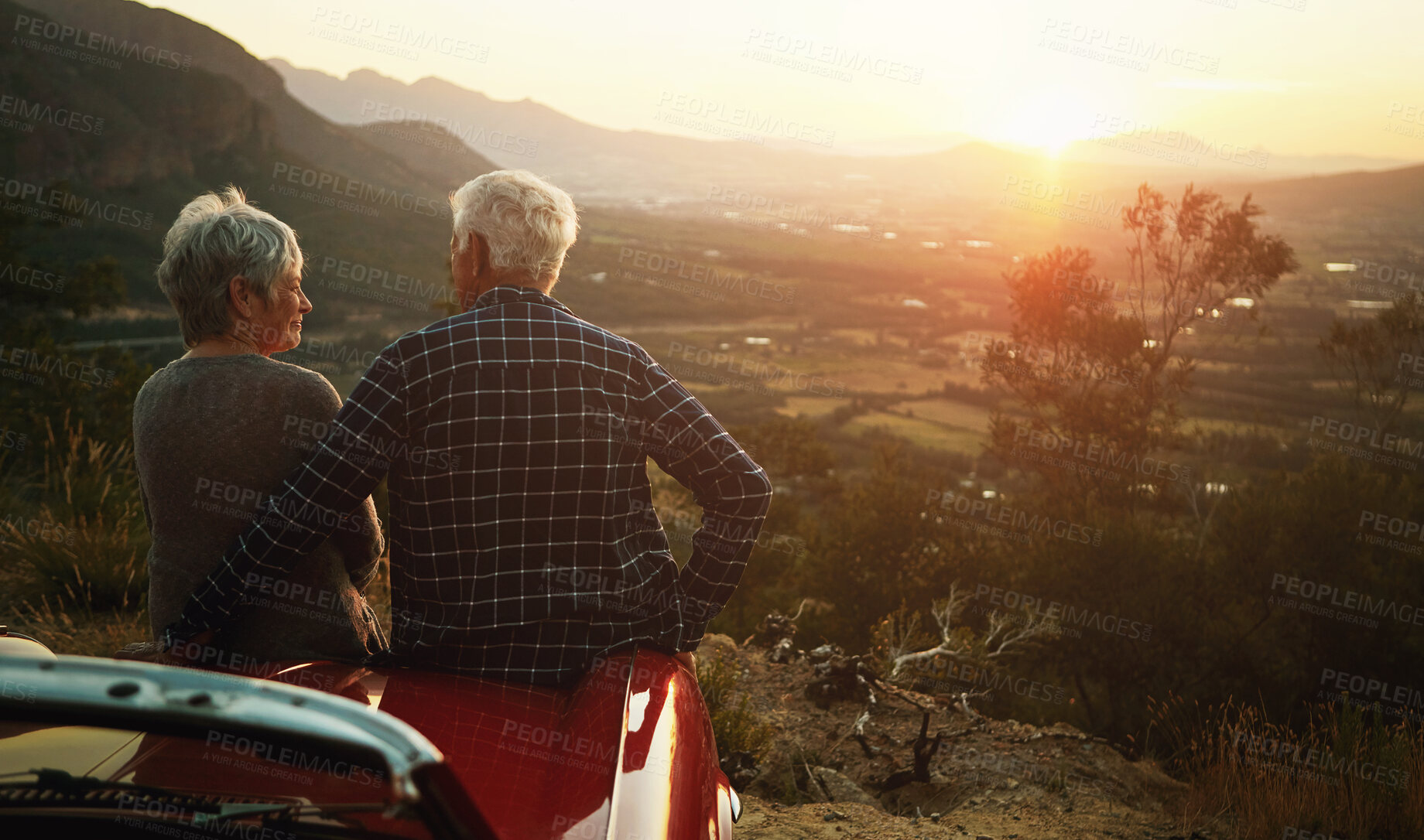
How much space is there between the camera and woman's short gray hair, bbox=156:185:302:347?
85.0 inches

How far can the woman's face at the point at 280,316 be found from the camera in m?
2.21

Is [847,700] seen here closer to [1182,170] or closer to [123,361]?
[123,361]

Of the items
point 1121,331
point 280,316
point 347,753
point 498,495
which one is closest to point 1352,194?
point 1121,331

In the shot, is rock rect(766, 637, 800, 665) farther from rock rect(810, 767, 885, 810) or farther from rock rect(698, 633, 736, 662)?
rock rect(810, 767, 885, 810)

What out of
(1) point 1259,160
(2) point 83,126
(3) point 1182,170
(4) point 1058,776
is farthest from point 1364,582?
(2) point 83,126

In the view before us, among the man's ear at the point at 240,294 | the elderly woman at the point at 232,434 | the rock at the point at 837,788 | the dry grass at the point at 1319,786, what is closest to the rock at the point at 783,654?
the rock at the point at 837,788

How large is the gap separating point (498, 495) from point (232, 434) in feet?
2.23

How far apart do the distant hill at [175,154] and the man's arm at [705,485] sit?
31.2m

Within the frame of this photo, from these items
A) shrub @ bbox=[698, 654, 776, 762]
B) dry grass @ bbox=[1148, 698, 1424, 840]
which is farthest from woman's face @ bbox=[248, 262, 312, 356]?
dry grass @ bbox=[1148, 698, 1424, 840]

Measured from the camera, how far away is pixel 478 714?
1.73 m

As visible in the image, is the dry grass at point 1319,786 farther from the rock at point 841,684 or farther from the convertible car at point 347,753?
the convertible car at point 347,753

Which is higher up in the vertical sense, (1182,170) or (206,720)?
(1182,170)

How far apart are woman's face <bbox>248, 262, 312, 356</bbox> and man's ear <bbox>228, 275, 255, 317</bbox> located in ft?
0.05

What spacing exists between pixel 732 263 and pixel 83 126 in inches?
1567
